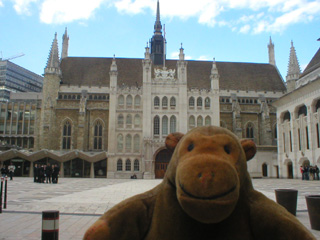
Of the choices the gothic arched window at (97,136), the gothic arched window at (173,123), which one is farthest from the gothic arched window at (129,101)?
the gothic arched window at (97,136)

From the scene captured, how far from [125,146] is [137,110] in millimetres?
4634

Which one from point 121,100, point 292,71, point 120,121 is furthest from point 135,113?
point 292,71

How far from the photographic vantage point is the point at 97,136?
40.8m

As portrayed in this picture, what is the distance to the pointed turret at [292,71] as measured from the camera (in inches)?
1796

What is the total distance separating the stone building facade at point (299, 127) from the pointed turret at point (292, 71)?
433 cm

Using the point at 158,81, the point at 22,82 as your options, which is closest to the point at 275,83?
the point at 158,81

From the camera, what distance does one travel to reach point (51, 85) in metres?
41.9

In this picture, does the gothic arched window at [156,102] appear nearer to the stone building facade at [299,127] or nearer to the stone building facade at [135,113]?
the stone building facade at [135,113]

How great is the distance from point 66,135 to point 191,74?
20265 mm

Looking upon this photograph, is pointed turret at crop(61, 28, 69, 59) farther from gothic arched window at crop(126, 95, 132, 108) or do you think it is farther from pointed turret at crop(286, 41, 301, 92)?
pointed turret at crop(286, 41, 301, 92)

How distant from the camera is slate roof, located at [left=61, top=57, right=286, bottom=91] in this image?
149 ft

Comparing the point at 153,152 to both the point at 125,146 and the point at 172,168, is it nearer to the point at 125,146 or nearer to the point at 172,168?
the point at 125,146

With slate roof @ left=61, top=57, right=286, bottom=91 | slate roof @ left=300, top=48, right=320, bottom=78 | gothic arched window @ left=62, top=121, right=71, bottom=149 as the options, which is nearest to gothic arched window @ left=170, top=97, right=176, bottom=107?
slate roof @ left=61, top=57, right=286, bottom=91

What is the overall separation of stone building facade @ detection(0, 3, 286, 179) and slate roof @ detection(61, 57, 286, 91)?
15cm
